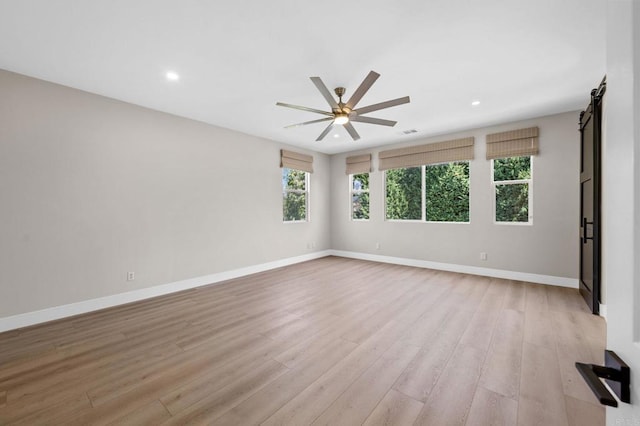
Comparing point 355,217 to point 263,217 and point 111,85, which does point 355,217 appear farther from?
point 111,85

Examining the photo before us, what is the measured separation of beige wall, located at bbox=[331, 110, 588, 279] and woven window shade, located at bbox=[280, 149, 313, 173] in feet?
5.07

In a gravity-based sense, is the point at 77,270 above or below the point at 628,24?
below

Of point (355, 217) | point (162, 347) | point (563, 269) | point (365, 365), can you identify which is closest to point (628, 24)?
point (365, 365)

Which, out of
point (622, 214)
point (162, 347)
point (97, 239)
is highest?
point (622, 214)

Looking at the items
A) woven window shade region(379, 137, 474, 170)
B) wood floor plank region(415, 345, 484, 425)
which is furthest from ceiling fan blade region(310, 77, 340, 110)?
woven window shade region(379, 137, 474, 170)

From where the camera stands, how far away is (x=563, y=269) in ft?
14.1

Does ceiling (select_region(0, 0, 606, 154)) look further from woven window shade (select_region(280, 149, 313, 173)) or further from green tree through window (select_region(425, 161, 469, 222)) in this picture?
woven window shade (select_region(280, 149, 313, 173))

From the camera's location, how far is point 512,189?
4773 millimetres

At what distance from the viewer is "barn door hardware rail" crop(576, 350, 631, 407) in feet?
1.71

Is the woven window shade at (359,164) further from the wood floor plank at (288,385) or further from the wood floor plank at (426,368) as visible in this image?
the wood floor plank at (288,385)

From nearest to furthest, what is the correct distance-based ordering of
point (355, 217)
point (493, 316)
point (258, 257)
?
1. point (493, 316)
2. point (258, 257)
3. point (355, 217)

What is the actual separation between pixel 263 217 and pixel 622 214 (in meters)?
5.34

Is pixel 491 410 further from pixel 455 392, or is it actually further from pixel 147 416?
pixel 147 416

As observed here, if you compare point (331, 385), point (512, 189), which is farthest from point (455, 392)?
point (512, 189)
